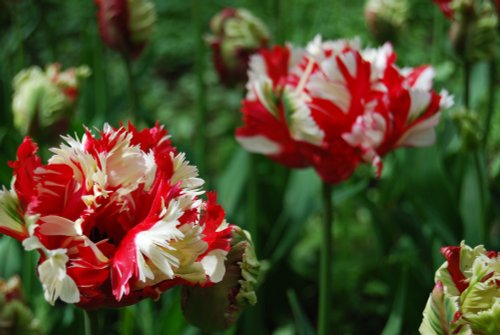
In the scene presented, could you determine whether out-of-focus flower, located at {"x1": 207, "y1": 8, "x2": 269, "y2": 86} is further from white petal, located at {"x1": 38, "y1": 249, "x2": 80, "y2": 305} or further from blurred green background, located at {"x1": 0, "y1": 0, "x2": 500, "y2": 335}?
white petal, located at {"x1": 38, "y1": 249, "x2": 80, "y2": 305}

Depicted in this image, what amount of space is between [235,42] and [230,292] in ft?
2.49

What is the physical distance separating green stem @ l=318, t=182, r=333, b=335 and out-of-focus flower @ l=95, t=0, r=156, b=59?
481 mm

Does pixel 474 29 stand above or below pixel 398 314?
above

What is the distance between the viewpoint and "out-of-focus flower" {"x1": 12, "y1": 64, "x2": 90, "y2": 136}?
1252 millimetres

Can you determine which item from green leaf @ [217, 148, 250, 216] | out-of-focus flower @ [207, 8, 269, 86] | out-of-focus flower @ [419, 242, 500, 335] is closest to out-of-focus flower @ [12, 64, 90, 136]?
out-of-focus flower @ [207, 8, 269, 86]

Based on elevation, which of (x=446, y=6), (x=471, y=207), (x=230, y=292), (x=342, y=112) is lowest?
(x=471, y=207)

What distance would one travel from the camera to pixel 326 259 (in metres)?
1.07

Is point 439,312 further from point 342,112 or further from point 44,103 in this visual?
point 44,103

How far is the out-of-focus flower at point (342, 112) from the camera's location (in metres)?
0.99

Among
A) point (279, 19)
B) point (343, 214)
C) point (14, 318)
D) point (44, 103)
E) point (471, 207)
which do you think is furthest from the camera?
point (343, 214)

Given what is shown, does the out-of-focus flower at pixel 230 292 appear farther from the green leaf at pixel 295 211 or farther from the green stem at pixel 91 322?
the green leaf at pixel 295 211

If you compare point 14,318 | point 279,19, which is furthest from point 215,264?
point 279,19

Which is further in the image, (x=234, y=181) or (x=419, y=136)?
(x=234, y=181)

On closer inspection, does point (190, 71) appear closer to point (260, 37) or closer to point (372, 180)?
point (372, 180)
